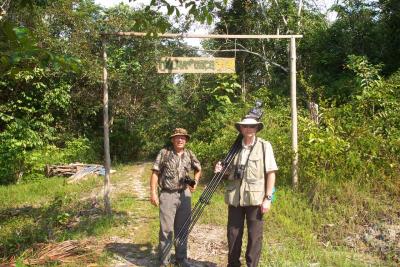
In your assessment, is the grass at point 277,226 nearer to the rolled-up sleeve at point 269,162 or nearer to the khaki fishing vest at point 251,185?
the khaki fishing vest at point 251,185

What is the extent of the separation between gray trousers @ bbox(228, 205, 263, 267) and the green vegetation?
499 millimetres

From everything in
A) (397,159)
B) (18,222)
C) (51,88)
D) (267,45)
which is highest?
(267,45)

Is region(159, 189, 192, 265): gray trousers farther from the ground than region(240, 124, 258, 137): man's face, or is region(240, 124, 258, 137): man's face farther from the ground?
region(240, 124, 258, 137): man's face

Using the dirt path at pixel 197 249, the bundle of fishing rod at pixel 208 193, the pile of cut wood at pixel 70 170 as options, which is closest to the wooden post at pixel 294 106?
the dirt path at pixel 197 249

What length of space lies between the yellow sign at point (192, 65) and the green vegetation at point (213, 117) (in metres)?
1.07

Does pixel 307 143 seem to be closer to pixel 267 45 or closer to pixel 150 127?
pixel 267 45

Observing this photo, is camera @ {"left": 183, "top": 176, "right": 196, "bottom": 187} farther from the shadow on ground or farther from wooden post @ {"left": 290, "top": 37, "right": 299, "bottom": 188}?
wooden post @ {"left": 290, "top": 37, "right": 299, "bottom": 188}

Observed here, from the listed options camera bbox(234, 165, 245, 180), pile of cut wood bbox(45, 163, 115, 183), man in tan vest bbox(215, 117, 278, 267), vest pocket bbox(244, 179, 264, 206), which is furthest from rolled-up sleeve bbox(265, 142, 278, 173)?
pile of cut wood bbox(45, 163, 115, 183)

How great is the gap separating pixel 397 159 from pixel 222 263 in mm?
3922

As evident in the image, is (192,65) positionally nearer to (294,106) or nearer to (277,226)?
(294,106)

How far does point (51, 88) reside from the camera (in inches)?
652

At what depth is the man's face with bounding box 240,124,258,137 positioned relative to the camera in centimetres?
468

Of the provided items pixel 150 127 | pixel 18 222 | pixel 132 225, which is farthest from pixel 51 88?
pixel 132 225

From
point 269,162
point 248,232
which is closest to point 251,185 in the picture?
point 269,162
